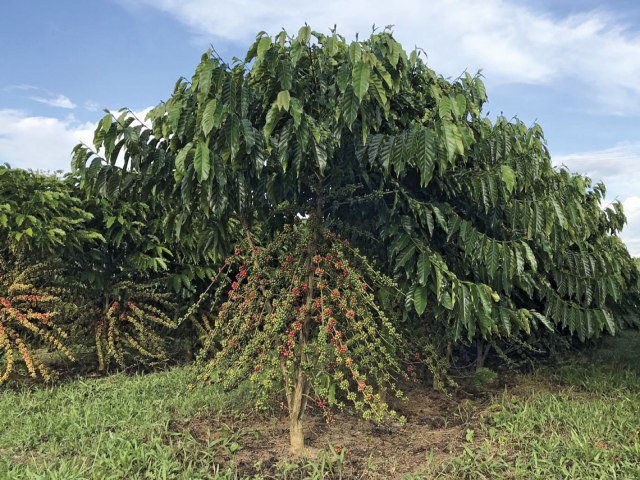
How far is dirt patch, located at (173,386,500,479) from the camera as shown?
12.3 ft

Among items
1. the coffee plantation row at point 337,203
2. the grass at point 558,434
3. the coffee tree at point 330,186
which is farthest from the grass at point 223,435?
the coffee tree at point 330,186

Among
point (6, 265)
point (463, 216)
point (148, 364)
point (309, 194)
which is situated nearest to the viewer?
point (309, 194)

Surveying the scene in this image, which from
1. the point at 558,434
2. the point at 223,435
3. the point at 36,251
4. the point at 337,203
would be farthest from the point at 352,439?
the point at 36,251

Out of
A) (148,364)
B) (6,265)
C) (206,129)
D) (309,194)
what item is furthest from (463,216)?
(6,265)

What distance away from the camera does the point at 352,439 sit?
166 inches

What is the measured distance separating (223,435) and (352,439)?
990 millimetres

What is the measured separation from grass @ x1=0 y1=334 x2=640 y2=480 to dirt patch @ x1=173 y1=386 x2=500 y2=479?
4cm

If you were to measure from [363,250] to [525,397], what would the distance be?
2.17m

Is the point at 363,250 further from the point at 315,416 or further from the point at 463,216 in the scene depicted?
the point at 315,416

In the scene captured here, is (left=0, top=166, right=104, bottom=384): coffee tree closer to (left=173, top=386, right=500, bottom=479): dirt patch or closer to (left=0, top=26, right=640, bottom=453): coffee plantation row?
(left=0, top=26, right=640, bottom=453): coffee plantation row

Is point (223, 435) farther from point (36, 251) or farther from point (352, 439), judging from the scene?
point (36, 251)

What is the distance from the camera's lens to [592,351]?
7.30 metres

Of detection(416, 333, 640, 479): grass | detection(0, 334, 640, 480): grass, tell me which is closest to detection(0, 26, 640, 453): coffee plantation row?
detection(0, 334, 640, 480): grass

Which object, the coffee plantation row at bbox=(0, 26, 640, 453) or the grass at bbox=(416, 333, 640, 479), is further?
the grass at bbox=(416, 333, 640, 479)
